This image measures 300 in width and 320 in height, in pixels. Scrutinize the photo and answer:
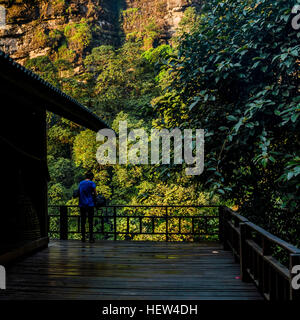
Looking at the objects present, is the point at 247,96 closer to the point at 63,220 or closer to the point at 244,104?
the point at 244,104

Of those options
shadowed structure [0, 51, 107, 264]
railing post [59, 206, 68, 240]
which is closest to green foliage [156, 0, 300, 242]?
shadowed structure [0, 51, 107, 264]

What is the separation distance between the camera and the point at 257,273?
148 inches

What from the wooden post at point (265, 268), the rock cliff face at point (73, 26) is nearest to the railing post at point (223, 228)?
the wooden post at point (265, 268)

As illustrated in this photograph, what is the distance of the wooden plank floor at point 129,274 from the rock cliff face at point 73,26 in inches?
986

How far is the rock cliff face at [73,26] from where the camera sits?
28.6 m

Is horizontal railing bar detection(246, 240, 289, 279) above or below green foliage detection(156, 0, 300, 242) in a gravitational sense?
below

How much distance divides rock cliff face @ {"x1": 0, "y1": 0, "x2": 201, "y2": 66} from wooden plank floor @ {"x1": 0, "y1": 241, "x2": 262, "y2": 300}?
82.1 ft

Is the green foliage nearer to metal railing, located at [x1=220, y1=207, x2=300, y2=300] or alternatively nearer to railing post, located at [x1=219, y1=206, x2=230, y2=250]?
railing post, located at [x1=219, y1=206, x2=230, y2=250]

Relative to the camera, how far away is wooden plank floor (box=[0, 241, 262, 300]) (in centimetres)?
387

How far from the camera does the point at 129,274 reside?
A: 475 centimetres

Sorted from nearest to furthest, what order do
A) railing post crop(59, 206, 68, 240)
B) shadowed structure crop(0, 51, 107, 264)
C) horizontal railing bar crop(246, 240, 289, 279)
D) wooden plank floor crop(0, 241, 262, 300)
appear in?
horizontal railing bar crop(246, 240, 289, 279) → wooden plank floor crop(0, 241, 262, 300) → shadowed structure crop(0, 51, 107, 264) → railing post crop(59, 206, 68, 240)

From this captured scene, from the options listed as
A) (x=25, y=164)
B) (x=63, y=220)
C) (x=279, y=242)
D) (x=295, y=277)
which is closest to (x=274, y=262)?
(x=279, y=242)
